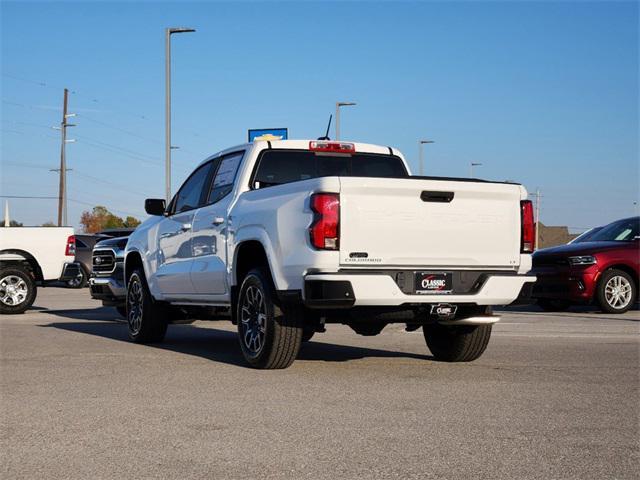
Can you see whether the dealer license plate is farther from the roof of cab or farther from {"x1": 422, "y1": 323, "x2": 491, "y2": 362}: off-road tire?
the roof of cab

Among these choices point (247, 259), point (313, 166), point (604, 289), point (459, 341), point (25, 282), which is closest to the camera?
point (247, 259)

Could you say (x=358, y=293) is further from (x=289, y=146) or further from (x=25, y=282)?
(x=25, y=282)

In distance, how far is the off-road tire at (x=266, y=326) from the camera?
26.9 feet

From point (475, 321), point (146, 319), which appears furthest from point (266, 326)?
point (146, 319)

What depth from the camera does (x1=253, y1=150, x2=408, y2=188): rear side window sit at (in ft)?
31.4

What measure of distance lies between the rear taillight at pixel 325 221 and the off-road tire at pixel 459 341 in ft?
6.41

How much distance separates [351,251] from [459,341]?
204 centimetres

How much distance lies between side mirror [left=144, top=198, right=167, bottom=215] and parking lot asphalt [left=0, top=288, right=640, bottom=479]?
1587 mm

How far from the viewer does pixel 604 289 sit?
16172mm

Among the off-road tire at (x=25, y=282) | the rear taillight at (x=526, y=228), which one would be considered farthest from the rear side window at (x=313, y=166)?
the off-road tire at (x=25, y=282)

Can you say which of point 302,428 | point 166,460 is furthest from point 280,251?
point 166,460

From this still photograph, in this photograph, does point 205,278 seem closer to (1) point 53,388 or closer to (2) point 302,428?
(1) point 53,388

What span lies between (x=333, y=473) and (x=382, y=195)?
11.5ft

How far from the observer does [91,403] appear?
670 cm
